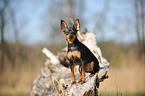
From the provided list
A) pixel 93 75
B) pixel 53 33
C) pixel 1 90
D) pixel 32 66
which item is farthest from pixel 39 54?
pixel 53 33

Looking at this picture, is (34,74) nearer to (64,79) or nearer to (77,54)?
(64,79)

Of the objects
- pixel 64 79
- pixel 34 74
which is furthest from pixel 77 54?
pixel 34 74

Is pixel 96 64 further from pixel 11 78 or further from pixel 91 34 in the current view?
pixel 11 78

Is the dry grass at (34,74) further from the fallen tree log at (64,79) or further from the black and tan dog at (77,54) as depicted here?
the black and tan dog at (77,54)

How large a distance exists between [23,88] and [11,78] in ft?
2.35

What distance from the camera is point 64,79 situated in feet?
8.65

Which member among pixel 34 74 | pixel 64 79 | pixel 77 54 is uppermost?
pixel 77 54

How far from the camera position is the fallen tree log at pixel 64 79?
203cm

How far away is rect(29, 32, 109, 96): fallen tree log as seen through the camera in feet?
6.66

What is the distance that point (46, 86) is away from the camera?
9.81ft

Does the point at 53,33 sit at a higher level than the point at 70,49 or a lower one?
higher

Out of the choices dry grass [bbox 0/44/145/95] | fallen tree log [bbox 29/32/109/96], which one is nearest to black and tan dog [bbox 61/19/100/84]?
fallen tree log [bbox 29/32/109/96]

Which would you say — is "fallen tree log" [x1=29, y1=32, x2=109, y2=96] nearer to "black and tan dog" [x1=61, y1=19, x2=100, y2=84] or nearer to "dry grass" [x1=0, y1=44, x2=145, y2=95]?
"black and tan dog" [x1=61, y1=19, x2=100, y2=84]

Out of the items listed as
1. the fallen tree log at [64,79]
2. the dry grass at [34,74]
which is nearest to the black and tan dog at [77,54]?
the fallen tree log at [64,79]
